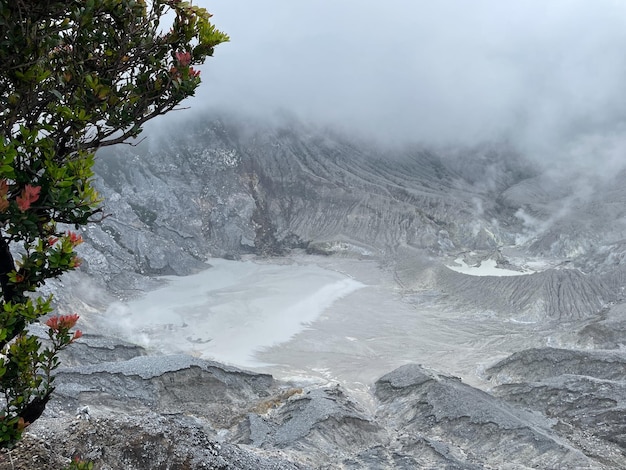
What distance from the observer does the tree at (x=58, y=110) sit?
10.3 ft

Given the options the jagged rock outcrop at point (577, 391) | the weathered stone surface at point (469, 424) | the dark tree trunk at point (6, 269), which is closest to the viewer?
the dark tree trunk at point (6, 269)

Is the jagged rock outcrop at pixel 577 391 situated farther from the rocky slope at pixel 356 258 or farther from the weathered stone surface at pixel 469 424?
the weathered stone surface at pixel 469 424

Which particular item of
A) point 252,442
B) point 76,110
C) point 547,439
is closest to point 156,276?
point 252,442

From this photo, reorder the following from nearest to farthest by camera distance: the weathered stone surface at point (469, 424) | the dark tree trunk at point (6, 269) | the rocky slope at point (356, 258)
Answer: the dark tree trunk at point (6, 269) < the rocky slope at point (356, 258) < the weathered stone surface at point (469, 424)

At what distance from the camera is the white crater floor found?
34.4 m

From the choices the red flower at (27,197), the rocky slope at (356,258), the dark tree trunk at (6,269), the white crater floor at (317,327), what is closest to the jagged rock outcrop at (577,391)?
the rocky slope at (356,258)

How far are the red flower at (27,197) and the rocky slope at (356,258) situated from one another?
6003 millimetres

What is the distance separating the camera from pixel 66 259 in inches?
128

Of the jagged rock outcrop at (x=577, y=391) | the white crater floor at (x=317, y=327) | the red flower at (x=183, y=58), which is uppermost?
the red flower at (x=183, y=58)

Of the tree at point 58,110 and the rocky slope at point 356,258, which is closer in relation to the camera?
the tree at point 58,110

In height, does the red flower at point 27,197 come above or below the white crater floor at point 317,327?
above

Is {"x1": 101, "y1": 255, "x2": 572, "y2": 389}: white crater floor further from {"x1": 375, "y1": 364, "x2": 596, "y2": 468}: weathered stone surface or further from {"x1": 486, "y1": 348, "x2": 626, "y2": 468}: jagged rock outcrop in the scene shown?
{"x1": 375, "y1": 364, "x2": 596, "y2": 468}: weathered stone surface

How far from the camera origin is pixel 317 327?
41.0 meters

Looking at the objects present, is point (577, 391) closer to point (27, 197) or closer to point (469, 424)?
point (469, 424)
